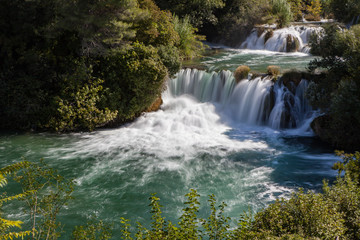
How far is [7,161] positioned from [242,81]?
34.7 feet

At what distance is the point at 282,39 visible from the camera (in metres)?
23.5

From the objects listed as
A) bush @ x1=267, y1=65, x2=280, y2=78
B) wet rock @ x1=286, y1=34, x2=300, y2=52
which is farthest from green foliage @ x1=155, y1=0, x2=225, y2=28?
bush @ x1=267, y1=65, x2=280, y2=78

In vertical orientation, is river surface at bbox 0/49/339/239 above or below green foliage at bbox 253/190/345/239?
below

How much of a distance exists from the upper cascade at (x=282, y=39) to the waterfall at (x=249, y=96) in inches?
327

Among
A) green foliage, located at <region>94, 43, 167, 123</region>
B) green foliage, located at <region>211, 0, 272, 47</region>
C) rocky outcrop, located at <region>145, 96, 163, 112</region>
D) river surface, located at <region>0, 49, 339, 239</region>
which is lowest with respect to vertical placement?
river surface, located at <region>0, 49, 339, 239</region>

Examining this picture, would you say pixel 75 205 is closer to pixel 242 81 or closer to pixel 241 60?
pixel 242 81

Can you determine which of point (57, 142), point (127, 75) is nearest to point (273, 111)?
point (127, 75)

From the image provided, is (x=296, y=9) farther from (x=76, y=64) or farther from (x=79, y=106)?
(x=79, y=106)

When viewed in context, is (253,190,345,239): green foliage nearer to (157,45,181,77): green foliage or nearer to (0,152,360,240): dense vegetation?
(0,152,360,240): dense vegetation

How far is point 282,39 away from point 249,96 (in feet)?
32.1

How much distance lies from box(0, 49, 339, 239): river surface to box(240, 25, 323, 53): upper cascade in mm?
9394

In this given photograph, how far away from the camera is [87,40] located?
14211 mm

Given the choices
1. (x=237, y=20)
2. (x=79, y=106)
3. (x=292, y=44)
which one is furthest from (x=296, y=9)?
(x=79, y=106)

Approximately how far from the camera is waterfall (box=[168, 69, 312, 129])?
14.7 m
